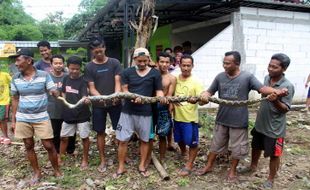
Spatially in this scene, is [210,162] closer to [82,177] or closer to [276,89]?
[276,89]

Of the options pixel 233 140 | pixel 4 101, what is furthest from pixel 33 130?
pixel 233 140

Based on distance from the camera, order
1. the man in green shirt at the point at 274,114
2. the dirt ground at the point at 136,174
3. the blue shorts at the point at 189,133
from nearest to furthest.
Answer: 1. the man in green shirt at the point at 274,114
2. the dirt ground at the point at 136,174
3. the blue shorts at the point at 189,133

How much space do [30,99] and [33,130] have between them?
1.35 ft

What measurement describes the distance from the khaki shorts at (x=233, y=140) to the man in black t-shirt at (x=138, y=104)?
3.01ft

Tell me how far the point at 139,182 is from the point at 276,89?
81.0 inches

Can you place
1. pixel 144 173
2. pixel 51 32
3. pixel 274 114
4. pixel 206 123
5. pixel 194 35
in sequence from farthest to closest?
pixel 51 32, pixel 194 35, pixel 206 123, pixel 144 173, pixel 274 114

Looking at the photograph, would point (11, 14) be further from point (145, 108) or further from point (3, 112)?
point (145, 108)

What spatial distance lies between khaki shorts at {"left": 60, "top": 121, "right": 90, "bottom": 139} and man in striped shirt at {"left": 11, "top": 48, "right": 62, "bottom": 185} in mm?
512

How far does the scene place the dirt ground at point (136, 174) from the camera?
418 cm

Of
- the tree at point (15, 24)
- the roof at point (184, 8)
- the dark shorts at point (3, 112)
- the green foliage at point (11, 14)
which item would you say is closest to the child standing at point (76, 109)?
the dark shorts at point (3, 112)

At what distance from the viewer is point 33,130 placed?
417 centimetres

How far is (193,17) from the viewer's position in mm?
11148

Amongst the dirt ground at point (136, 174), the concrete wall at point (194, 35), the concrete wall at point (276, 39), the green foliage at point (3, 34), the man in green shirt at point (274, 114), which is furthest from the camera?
the green foliage at point (3, 34)

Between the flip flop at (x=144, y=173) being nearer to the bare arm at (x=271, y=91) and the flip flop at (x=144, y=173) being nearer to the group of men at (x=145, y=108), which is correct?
the group of men at (x=145, y=108)
